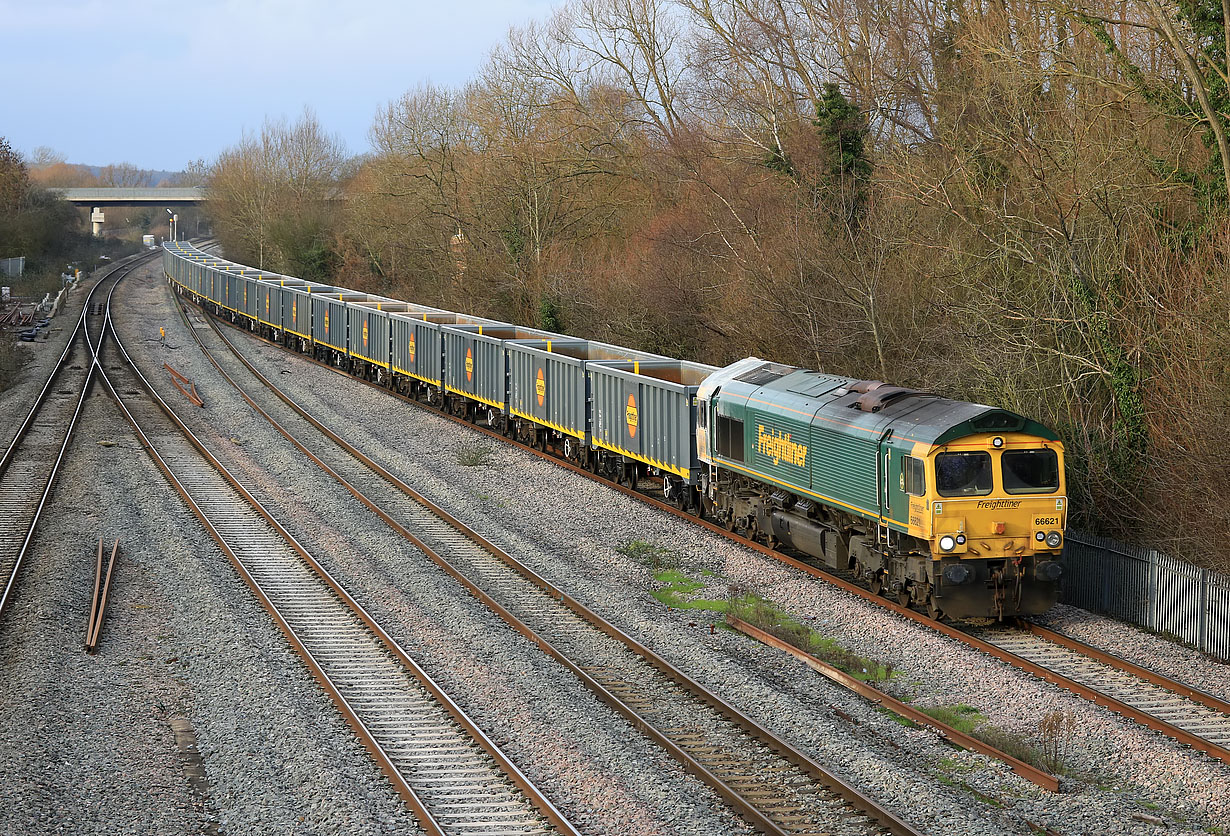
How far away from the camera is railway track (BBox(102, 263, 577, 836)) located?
10.1 meters

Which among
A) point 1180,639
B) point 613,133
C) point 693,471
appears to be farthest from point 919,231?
point 613,133

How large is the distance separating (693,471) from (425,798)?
37.0ft

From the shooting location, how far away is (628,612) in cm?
1585

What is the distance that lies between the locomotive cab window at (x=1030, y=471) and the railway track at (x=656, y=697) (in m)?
4.99

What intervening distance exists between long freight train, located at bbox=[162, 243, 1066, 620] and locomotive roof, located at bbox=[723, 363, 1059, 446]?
28 mm

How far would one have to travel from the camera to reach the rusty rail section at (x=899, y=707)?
10539mm

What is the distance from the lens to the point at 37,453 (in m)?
27.2

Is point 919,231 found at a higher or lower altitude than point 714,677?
higher

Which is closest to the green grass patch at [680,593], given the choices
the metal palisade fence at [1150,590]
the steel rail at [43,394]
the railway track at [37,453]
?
the metal palisade fence at [1150,590]

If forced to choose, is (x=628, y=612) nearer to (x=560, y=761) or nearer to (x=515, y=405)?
(x=560, y=761)

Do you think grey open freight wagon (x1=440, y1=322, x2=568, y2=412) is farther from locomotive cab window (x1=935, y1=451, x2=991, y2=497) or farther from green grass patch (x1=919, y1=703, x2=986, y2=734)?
green grass patch (x1=919, y1=703, x2=986, y2=734)

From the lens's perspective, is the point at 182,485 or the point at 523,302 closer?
the point at 182,485

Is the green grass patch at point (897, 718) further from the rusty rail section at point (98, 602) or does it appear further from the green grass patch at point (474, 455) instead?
the green grass patch at point (474, 455)

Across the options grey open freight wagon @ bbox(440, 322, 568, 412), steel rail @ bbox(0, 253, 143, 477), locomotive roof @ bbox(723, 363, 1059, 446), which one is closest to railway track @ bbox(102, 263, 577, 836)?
→ steel rail @ bbox(0, 253, 143, 477)
